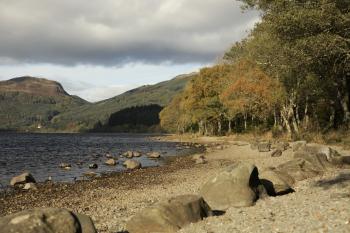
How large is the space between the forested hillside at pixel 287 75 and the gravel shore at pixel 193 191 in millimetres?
7894

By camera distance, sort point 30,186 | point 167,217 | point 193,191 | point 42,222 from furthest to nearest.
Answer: point 30,186
point 193,191
point 167,217
point 42,222

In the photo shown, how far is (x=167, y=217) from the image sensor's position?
46.8 feet

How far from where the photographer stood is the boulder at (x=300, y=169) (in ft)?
78.5

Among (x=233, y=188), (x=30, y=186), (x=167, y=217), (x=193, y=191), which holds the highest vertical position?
(x=233, y=188)

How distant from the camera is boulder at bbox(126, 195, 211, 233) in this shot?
1417 cm

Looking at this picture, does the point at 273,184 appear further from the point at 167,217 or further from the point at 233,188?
the point at 167,217

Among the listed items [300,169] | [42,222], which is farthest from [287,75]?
[42,222]

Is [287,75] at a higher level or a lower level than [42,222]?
higher

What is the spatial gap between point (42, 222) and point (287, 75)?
1640 inches

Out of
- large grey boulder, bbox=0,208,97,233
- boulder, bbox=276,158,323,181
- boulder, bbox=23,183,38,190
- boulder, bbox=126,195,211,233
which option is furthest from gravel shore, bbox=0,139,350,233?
large grey boulder, bbox=0,208,97,233

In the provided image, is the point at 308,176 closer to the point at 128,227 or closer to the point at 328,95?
the point at 128,227

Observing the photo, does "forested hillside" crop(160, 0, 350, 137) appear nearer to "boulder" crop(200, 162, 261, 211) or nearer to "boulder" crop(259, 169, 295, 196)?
"boulder" crop(259, 169, 295, 196)

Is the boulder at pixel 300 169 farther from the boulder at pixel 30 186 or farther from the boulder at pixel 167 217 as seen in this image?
the boulder at pixel 30 186

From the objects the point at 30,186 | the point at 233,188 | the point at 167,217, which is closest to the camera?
the point at 167,217
